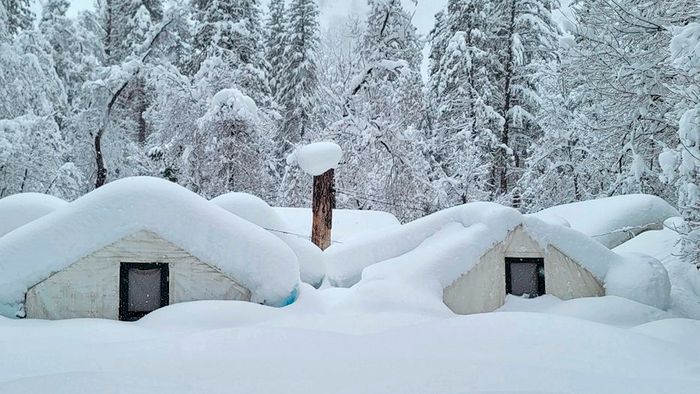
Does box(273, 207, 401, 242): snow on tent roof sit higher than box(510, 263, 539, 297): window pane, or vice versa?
box(273, 207, 401, 242): snow on tent roof

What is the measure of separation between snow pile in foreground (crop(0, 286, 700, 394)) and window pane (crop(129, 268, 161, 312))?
442 millimetres

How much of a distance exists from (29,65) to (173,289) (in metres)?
11.8

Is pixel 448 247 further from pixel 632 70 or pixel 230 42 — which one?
pixel 230 42

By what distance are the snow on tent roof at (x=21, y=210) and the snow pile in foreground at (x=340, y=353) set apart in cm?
262

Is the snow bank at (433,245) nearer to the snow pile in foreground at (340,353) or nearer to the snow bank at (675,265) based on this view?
the snow pile in foreground at (340,353)

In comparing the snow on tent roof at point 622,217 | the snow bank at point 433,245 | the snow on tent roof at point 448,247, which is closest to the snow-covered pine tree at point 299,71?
the snow on tent roof at point 622,217

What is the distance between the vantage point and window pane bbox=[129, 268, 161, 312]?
275 inches

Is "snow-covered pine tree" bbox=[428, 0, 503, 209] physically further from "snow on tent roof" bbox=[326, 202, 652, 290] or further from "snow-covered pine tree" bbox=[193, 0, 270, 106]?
"snow on tent roof" bbox=[326, 202, 652, 290]

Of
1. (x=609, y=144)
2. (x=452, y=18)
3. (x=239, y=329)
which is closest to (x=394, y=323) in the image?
(x=239, y=329)

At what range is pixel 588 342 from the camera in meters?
5.80

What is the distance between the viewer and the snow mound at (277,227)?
30.4 feet

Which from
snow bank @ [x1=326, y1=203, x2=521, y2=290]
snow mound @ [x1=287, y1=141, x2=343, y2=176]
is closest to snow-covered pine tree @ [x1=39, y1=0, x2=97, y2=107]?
snow mound @ [x1=287, y1=141, x2=343, y2=176]

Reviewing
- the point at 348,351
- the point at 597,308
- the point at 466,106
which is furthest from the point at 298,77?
the point at 348,351

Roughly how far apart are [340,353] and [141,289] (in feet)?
11.2
